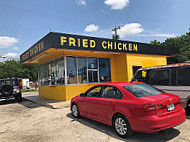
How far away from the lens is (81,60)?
39.2ft

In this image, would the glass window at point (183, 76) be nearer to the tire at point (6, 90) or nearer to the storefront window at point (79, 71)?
the storefront window at point (79, 71)

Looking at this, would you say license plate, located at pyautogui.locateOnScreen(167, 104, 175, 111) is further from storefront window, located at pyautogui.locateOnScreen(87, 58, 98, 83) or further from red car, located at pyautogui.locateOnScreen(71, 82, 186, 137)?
storefront window, located at pyautogui.locateOnScreen(87, 58, 98, 83)

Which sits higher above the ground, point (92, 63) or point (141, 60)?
point (141, 60)

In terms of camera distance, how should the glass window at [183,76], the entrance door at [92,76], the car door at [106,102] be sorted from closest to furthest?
the car door at [106,102]
the glass window at [183,76]
the entrance door at [92,76]

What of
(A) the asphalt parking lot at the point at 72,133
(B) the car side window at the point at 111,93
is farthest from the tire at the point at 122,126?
(B) the car side window at the point at 111,93

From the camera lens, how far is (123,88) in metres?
4.53

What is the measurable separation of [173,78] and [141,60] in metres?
8.08

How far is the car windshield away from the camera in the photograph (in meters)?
4.30

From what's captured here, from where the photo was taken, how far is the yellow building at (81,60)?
400 inches

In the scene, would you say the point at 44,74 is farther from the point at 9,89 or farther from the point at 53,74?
the point at 9,89

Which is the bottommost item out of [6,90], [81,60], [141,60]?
[6,90]

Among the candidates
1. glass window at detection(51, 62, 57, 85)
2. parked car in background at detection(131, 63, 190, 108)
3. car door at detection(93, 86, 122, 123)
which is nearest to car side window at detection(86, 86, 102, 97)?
car door at detection(93, 86, 122, 123)

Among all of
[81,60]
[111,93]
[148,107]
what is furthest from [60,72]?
[148,107]

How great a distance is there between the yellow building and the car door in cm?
531
